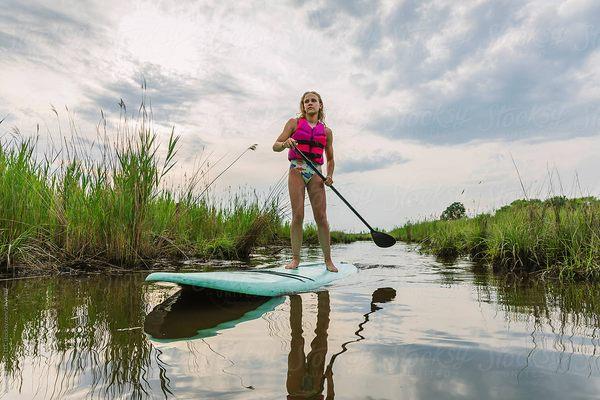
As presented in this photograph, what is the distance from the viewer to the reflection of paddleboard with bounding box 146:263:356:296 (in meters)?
3.19

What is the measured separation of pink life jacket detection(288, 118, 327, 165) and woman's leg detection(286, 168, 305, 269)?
253mm

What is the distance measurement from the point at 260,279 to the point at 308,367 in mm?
2036

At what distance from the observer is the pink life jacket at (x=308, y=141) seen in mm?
5359

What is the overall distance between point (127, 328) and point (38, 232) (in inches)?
136

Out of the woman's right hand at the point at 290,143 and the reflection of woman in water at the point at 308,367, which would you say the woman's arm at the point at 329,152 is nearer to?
the woman's right hand at the point at 290,143

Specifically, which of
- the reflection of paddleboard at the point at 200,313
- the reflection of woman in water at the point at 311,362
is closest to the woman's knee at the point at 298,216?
the reflection of paddleboard at the point at 200,313

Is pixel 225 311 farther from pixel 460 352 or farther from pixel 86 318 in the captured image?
pixel 460 352

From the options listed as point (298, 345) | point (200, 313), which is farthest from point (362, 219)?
point (298, 345)

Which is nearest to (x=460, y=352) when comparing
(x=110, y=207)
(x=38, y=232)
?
(x=110, y=207)

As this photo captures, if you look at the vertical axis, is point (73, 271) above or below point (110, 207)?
below

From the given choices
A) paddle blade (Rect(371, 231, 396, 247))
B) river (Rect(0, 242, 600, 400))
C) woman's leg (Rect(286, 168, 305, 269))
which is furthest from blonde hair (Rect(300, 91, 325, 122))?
river (Rect(0, 242, 600, 400))

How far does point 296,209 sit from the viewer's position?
5195mm

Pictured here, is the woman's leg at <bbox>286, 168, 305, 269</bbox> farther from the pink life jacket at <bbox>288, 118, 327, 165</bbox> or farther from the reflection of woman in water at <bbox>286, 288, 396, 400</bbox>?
the reflection of woman in water at <bbox>286, 288, 396, 400</bbox>

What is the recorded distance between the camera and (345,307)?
3336 millimetres
